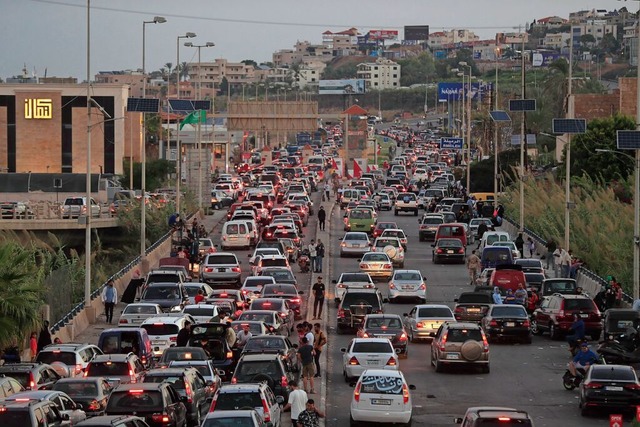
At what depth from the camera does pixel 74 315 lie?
155 ft

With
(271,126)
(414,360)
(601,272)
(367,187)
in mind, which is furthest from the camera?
(271,126)

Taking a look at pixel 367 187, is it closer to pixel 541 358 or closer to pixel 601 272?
pixel 601 272

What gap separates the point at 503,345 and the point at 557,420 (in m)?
12.6

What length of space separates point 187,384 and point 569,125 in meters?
36.3

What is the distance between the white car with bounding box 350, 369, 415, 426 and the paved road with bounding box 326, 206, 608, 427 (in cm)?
152

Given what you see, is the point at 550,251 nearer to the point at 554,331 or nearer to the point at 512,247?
the point at 512,247

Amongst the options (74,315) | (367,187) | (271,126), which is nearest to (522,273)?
(74,315)

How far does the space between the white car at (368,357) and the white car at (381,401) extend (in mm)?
5454

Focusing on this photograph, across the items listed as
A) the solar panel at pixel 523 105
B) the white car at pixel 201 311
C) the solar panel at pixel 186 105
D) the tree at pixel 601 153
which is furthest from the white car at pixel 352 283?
the tree at pixel 601 153

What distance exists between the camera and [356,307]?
4662 cm

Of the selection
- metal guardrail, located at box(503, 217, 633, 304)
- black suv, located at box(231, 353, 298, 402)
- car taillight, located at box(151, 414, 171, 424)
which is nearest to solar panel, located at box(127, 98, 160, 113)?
metal guardrail, located at box(503, 217, 633, 304)

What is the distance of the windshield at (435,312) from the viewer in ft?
145

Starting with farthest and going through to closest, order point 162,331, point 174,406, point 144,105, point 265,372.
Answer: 1. point 144,105
2. point 162,331
3. point 265,372
4. point 174,406

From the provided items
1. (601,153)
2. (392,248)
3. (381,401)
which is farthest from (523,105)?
(381,401)
